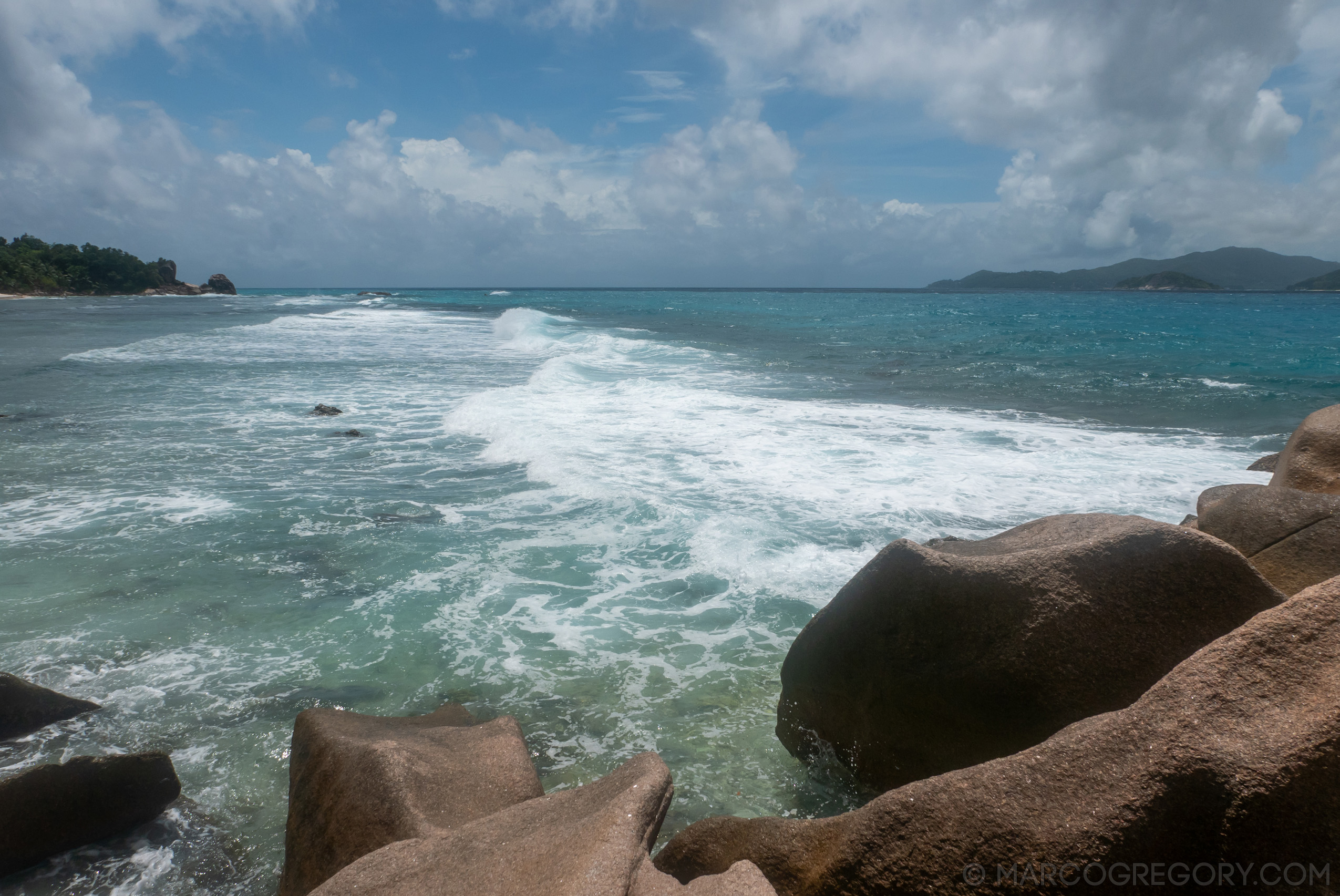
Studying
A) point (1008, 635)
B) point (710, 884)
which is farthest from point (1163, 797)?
point (1008, 635)

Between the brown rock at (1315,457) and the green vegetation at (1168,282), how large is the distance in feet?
536

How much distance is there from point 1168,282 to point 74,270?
171 m

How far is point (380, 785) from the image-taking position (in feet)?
10.1

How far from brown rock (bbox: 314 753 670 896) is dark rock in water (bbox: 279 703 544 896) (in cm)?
28

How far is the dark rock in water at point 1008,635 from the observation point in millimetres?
3105

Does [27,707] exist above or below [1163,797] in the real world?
below

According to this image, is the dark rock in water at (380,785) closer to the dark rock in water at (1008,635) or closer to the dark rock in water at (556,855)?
the dark rock in water at (556,855)

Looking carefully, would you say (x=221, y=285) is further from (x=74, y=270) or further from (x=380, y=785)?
(x=380, y=785)

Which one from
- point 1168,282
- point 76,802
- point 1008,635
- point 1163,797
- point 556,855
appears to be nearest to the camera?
point 1163,797

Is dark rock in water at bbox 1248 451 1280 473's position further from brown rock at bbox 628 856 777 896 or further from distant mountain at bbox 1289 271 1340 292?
distant mountain at bbox 1289 271 1340 292

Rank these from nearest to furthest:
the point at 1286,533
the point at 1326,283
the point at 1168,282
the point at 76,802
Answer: the point at 76,802 → the point at 1286,533 → the point at 1326,283 → the point at 1168,282

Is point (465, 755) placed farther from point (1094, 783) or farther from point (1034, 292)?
point (1034, 292)

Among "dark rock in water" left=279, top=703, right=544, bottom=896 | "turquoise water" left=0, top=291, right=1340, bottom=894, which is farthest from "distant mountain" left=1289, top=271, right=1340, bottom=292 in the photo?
"dark rock in water" left=279, top=703, right=544, bottom=896

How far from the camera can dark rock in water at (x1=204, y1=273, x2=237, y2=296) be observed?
9988 centimetres
